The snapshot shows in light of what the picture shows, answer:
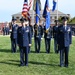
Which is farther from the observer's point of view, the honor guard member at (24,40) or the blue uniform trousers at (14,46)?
the blue uniform trousers at (14,46)

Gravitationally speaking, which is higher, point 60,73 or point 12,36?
point 12,36

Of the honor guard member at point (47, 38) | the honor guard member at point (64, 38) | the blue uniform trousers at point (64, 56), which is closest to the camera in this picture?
the honor guard member at point (64, 38)

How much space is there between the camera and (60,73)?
39.0 ft

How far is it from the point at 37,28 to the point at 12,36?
149 centimetres

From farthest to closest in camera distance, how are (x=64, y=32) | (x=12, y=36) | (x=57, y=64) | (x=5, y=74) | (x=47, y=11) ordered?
(x=47, y=11), (x=12, y=36), (x=57, y=64), (x=64, y=32), (x=5, y=74)

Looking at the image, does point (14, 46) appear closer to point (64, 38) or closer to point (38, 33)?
point (38, 33)

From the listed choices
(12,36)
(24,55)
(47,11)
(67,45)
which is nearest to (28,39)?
(24,55)

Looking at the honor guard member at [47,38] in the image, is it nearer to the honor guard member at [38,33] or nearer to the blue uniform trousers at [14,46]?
the honor guard member at [38,33]

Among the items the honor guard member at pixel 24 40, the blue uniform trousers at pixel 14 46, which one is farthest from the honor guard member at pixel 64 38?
the blue uniform trousers at pixel 14 46

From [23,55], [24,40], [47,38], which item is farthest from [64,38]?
[47,38]

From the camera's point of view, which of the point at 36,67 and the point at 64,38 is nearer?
the point at 64,38

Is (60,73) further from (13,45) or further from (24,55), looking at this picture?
(13,45)

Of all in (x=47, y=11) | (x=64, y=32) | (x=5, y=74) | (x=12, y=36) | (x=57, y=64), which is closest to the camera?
(x=5, y=74)

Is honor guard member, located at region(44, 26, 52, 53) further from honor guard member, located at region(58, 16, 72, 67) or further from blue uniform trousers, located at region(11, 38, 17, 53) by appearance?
honor guard member, located at region(58, 16, 72, 67)
